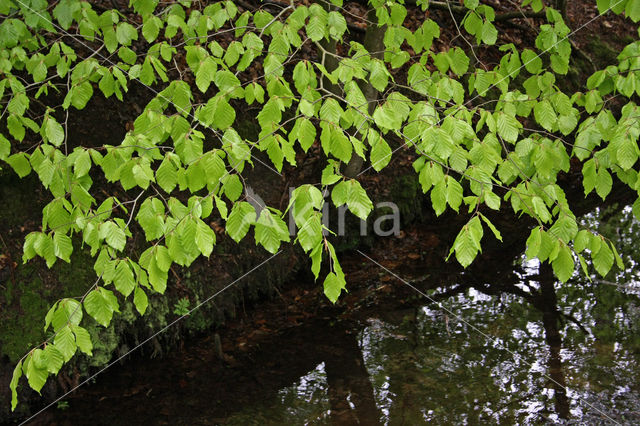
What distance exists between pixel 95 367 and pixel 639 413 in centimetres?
430

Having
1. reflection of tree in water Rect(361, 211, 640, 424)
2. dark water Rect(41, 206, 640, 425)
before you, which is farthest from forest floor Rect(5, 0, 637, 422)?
reflection of tree in water Rect(361, 211, 640, 424)

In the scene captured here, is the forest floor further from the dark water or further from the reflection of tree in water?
the reflection of tree in water

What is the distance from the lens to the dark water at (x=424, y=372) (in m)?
4.29

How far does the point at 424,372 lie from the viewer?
15.5 ft

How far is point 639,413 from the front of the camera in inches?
161

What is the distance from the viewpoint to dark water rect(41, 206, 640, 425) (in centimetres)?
429

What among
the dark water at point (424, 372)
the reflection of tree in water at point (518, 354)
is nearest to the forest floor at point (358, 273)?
the dark water at point (424, 372)

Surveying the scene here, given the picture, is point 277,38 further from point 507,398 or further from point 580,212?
point 580,212

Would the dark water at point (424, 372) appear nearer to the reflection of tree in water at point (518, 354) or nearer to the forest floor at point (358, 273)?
the reflection of tree in water at point (518, 354)

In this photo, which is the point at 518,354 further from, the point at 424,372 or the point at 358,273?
the point at 358,273

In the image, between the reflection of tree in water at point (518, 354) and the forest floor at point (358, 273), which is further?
the forest floor at point (358, 273)

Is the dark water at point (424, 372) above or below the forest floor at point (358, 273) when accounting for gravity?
below

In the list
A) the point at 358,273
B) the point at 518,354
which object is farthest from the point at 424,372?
the point at 358,273

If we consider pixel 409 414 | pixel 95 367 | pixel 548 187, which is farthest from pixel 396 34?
pixel 95 367
